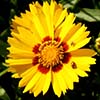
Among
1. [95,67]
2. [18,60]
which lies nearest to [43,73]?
[18,60]

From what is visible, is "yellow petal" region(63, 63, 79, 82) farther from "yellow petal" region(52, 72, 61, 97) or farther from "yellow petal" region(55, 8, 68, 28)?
"yellow petal" region(55, 8, 68, 28)

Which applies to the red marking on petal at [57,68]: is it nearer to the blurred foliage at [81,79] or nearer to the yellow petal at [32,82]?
the yellow petal at [32,82]

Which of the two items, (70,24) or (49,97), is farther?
(49,97)

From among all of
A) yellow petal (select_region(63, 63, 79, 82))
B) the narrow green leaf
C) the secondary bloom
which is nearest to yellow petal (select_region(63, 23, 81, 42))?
the secondary bloom

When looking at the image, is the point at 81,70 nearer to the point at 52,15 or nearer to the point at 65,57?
the point at 65,57

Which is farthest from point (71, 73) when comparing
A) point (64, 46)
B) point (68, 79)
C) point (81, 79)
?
point (81, 79)

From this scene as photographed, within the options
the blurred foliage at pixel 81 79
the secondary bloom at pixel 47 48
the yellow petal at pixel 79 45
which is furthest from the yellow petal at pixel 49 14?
the blurred foliage at pixel 81 79
